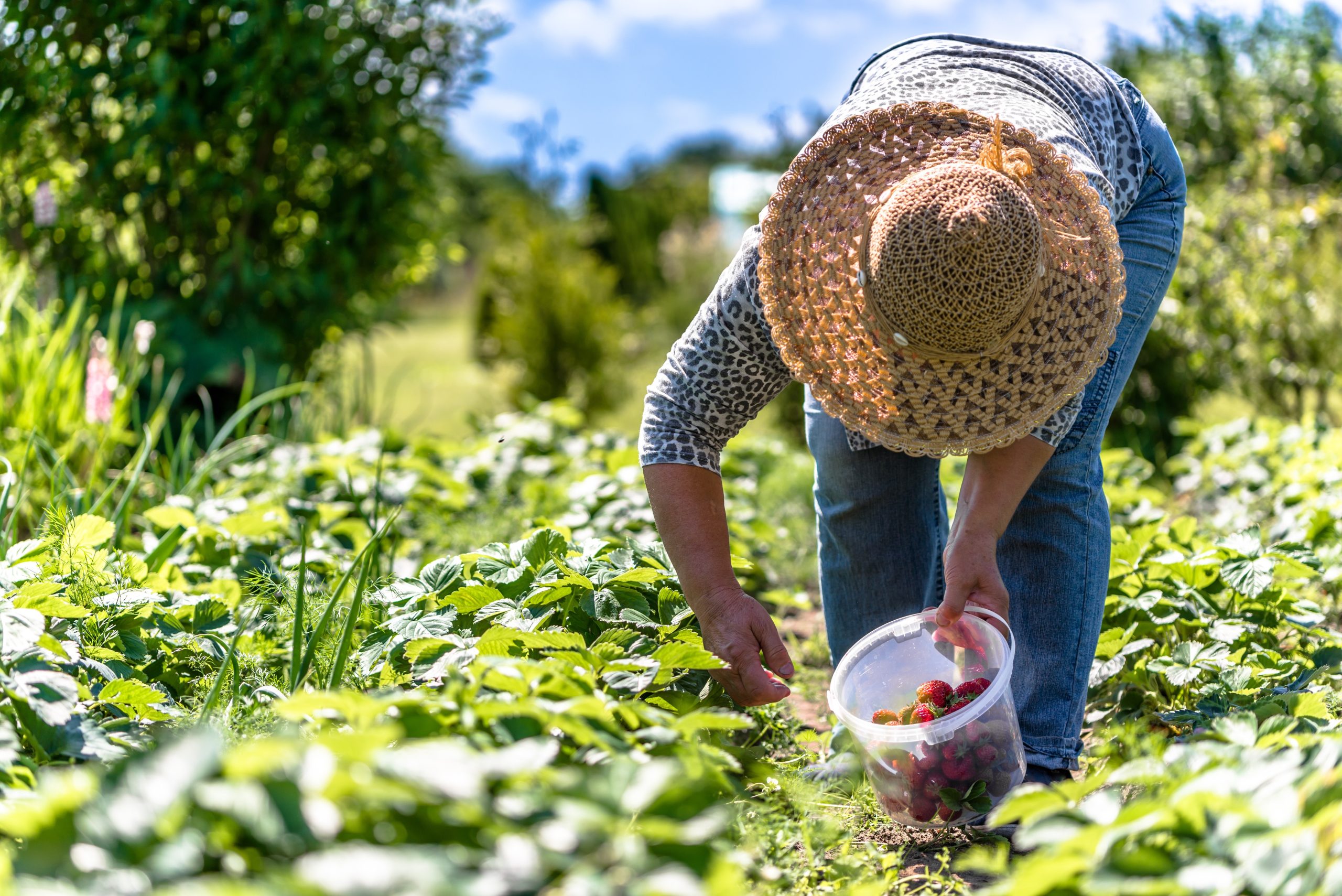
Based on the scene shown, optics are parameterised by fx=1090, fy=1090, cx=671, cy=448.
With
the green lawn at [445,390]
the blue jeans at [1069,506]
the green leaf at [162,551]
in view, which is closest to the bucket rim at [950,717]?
the blue jeans at [1069,506]

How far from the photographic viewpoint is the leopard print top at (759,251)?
5.90 feet

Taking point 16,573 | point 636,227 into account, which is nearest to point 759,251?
point 16,573

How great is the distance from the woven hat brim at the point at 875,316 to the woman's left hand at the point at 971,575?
5.5 inches

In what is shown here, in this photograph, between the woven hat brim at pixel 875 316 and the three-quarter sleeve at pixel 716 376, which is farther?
the three-quarter sleeve at pixel 716 376

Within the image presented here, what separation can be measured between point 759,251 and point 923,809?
0.95m

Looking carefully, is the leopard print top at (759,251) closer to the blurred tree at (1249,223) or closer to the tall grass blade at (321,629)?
the tall grass blade at (321,629)

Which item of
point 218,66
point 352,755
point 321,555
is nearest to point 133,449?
point 218,66

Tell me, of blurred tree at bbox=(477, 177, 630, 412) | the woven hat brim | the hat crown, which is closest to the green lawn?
blurred tree at bbox=(477, 177, 630, 412)

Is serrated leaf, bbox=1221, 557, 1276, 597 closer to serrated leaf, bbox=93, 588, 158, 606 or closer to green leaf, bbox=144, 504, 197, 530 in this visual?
serrated leaf, bbox=93, 588, 158, 606

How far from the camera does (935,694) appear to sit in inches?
71.1

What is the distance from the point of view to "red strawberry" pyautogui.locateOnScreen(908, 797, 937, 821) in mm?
1768

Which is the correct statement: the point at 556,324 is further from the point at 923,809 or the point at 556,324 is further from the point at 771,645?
the point at 923,809

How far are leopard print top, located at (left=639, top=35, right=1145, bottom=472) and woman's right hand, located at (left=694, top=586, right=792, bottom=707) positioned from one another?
0.76 ft

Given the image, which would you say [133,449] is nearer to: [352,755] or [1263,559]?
[352,755]
